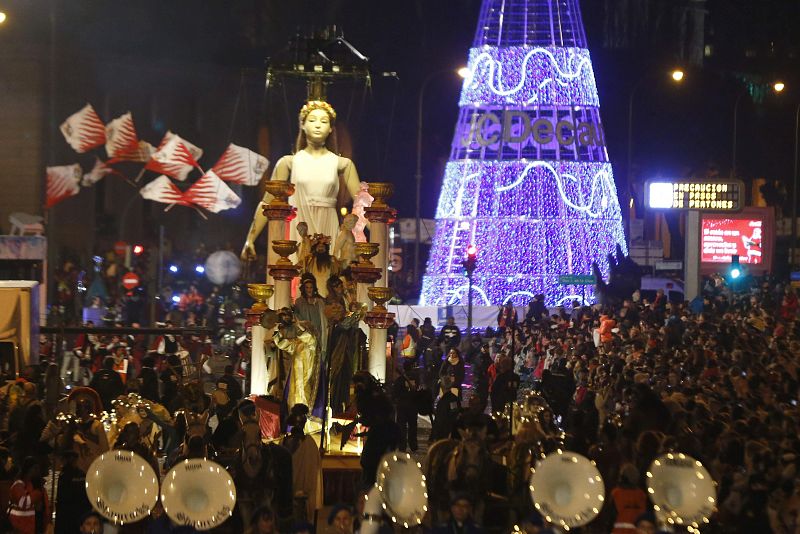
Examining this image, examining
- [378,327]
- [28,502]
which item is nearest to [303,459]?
[28,502]

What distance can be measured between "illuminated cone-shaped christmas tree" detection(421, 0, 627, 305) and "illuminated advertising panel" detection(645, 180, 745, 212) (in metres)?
4.39

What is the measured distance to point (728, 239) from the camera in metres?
44.8

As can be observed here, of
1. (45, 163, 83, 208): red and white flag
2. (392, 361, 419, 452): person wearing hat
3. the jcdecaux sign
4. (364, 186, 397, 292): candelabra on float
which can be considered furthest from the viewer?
the jcdecaux sign

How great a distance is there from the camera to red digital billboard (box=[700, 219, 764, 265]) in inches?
1748

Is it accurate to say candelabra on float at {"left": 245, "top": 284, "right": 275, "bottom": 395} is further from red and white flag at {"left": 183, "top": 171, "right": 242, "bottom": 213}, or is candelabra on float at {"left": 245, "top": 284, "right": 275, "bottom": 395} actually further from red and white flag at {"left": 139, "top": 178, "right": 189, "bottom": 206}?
red and white flag at {"left": 139, "top": 178, "right": 189, "bottom": 206}

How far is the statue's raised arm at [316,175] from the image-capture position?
74.3 feet

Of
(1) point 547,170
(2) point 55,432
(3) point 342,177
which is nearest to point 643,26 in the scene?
(1) point 547,170

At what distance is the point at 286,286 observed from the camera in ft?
70.2

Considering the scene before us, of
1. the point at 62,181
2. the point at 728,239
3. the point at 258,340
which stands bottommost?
the point at 258,340

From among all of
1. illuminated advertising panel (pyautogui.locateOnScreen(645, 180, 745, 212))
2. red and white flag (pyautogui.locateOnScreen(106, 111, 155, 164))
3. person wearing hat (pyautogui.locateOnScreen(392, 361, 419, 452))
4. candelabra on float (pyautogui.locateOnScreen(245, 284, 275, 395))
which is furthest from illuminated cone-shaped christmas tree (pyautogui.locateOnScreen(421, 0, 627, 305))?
person wearing hat (pyautogui.locateOnScreen(392, 361, 419, 452))

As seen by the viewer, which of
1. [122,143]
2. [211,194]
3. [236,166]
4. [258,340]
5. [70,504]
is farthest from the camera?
[122,143]

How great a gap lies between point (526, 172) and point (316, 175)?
16864mm

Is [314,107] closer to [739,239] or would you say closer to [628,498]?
[628,498]

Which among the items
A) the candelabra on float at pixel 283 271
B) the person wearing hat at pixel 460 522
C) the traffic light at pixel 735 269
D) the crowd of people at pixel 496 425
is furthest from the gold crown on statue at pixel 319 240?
the traffic light at pixel 735 269
